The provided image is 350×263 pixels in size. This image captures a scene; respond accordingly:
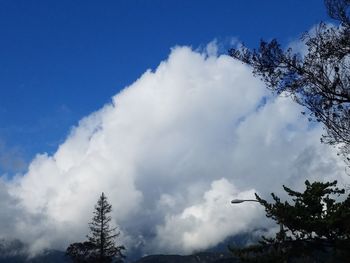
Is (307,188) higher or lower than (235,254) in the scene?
higher

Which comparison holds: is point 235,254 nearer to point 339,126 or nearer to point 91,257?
point 339,126

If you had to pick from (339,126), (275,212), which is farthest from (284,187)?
(339,126)

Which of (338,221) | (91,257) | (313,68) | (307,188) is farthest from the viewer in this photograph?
(91,257)

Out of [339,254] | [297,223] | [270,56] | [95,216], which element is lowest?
[339,254]

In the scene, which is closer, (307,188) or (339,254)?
(339,254)

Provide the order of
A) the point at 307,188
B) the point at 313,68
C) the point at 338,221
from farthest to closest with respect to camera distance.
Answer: the point at 307,188 < the point at 338,221 < the point at 313,68

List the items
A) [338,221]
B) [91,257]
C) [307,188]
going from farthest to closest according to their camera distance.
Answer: [91,257], [307,188], [338,221]

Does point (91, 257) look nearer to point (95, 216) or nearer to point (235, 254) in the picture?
point (95, 216)

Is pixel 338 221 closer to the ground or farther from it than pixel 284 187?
closer to the ground

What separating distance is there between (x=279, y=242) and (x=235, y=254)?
3.19m

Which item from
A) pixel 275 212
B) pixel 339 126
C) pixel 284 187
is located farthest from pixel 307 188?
pixel 339 126

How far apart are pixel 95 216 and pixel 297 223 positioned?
148 feet

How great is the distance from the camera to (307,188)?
27.6 metres

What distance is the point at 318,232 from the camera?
82.1 feet
